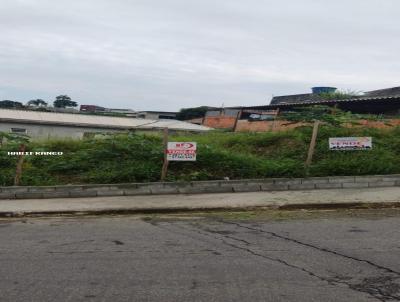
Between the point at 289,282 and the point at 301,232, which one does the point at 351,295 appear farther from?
the point at 301,232

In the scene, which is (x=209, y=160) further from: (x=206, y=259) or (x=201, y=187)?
(x=206, y=259)

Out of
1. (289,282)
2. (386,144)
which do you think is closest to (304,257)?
(289,282)

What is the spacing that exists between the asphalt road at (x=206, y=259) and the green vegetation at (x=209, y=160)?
160 inches

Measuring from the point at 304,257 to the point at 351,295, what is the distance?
1.67m

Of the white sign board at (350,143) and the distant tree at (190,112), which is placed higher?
the distant tree at (190,112)

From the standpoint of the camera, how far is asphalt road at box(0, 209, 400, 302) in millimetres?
5633

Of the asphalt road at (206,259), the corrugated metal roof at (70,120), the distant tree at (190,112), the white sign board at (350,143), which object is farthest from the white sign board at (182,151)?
the distant tree at (190,112)

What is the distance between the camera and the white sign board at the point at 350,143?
15.3m

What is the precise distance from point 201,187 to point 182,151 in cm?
131

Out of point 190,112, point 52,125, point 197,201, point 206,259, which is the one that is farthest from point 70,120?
point 206,259

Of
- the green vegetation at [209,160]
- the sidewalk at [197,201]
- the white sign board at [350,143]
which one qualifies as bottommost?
the sidewalk at [197,201]

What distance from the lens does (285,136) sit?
17.0 metres

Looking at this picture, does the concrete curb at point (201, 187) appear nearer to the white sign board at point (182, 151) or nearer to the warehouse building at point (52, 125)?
the white sign board at point (182, 151)

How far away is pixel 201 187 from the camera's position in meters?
14.1
